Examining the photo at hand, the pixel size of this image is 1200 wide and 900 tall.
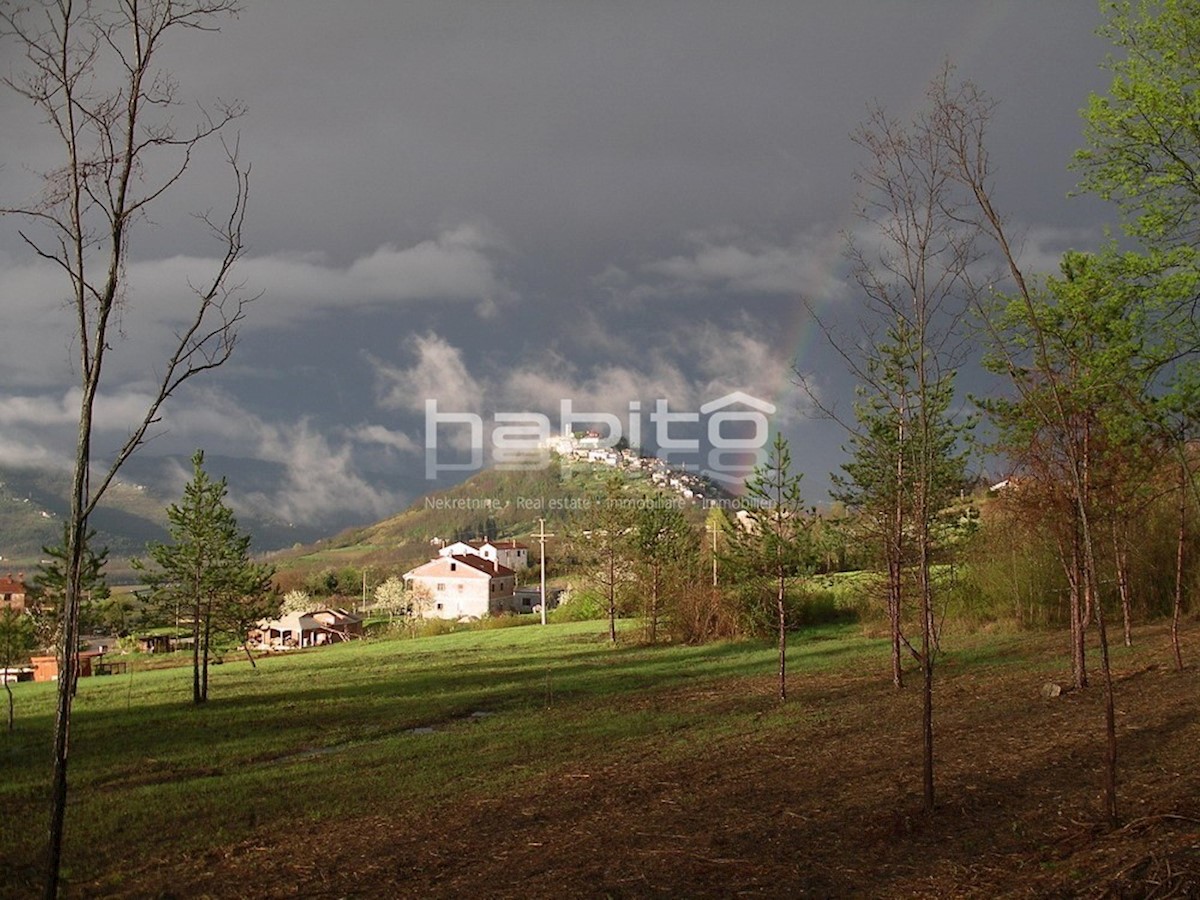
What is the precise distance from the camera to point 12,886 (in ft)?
27.9

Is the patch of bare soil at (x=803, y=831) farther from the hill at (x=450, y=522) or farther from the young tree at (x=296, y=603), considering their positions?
the hill at (x=450, y=522)

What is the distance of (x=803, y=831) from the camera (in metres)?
7.94

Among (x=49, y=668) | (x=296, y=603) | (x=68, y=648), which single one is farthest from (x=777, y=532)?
(x=296, y=603)

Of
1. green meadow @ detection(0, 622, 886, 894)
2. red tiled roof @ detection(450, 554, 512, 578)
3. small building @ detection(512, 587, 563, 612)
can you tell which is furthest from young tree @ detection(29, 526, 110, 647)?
small building @ detection(512, 587, 563, 612)

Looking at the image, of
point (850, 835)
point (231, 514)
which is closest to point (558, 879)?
point (850, 835)

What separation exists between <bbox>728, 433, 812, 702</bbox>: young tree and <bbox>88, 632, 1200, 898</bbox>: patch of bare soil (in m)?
6.41

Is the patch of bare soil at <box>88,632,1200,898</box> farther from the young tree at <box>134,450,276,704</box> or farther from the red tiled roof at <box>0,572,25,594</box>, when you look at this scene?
the red tiled roof at <box>0,572,25,594</box>

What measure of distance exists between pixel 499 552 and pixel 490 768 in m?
85.0

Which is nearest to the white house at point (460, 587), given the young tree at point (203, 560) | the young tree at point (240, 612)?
the young tree at point (240, 612)

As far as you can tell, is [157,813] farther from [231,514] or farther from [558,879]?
[231,514]

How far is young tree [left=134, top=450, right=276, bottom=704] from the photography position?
1043 inches

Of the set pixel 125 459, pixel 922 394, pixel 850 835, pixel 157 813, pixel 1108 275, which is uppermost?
pixel 1108 275

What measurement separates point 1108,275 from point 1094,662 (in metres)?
12.2

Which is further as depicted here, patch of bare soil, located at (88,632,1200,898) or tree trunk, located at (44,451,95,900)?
patch of bare soil, located at (88,632,1200,898)
